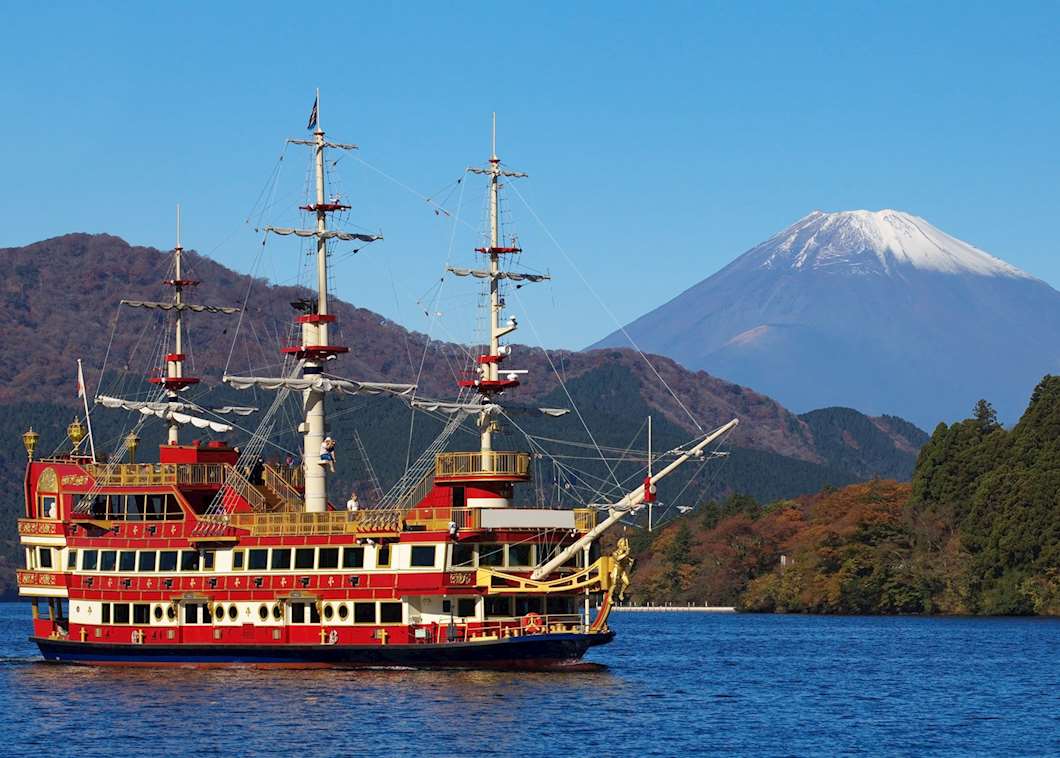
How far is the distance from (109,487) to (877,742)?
30.3m

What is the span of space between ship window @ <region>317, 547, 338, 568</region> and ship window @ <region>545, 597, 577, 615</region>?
7.27 metres

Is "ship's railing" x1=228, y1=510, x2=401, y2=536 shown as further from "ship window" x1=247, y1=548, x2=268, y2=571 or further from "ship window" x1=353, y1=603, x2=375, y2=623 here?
"ship window" x1=353, y1=603, x2=375, y2=623

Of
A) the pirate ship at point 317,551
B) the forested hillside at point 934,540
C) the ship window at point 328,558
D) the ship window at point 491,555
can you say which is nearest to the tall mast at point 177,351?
the pirate ship at point 317,551

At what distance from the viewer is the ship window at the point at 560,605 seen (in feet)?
209

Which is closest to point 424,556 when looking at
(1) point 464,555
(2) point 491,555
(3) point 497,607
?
(1) point 464,555

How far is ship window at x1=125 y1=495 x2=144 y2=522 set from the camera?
67.1 metres

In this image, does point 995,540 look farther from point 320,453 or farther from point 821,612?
point 320,453

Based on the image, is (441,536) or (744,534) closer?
(441,536)

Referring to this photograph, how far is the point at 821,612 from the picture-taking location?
12975 centimetres

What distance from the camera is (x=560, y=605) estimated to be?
64.0 metres

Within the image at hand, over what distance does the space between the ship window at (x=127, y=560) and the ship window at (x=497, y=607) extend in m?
13.4

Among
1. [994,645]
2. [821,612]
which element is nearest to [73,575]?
[994,645]

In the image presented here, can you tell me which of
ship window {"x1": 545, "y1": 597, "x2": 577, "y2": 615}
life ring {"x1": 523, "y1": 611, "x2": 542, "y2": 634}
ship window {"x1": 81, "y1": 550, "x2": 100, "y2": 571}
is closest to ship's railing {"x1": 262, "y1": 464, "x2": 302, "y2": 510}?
ship window {"x1": 81, "y1": 550, "x2": 100, "y2": 571}

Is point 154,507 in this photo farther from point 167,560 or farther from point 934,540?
point 934,540
